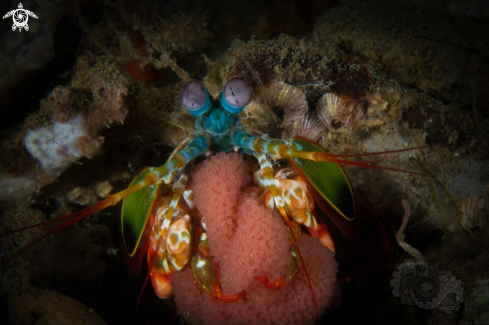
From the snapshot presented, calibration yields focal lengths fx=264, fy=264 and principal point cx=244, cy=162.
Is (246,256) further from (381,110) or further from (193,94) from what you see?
(381,110)

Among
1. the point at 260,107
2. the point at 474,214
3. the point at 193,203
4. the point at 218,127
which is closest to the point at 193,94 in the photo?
the point at 218,127

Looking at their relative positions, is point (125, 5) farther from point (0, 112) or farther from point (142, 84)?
point (0, 112)

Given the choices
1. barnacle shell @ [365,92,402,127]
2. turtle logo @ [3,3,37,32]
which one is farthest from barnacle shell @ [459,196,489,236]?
turtle logo @ [3,3,37,32]

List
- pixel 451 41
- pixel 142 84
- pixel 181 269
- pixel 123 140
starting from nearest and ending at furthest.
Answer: pixel 181 269 → pixel 451 41 → pixel 142 84 → pixel 123 140

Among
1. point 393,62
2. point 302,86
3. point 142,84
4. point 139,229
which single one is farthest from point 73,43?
point 393,62

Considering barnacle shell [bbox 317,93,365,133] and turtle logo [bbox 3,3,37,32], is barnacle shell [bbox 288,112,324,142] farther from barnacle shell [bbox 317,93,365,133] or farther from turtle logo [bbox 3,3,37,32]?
turtle logo [bbox 3,3,37,32]

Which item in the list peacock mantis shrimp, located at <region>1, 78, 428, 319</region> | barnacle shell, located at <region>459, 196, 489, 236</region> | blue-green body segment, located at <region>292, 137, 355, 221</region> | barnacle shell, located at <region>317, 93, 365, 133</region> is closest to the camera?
peacock mantis shrimp, located at <region>1, 78, 428, 319</region>
